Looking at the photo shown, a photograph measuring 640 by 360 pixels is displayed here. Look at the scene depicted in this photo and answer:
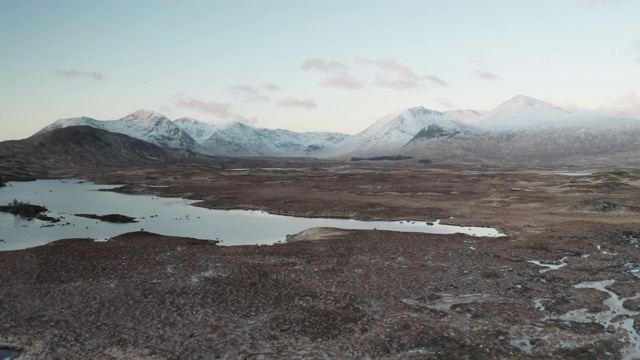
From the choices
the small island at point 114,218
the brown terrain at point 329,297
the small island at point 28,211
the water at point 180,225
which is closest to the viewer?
the brown terrain at point 329,297

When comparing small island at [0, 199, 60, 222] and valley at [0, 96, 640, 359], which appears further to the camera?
small island at [0, 199, 60, 222]

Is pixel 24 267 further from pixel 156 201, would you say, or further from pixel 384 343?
pixel 156 201

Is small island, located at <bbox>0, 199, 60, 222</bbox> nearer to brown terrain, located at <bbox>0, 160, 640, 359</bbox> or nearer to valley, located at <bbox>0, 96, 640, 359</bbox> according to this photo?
valley, located at <bbox>0, 96, 640, 359</bbox>

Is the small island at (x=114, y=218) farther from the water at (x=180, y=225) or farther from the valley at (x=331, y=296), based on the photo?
the valley at (x=331, y=296)

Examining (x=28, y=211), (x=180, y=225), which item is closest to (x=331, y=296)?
(x=180, y=225)

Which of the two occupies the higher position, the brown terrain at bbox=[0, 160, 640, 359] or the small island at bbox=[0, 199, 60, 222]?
A: the small island at bbox=[0, 199, 60, 222]

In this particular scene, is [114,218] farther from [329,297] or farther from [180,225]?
[329,297]

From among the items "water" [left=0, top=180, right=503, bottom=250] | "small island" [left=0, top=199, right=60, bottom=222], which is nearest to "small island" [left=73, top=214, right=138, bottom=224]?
"water" [left=0, top=180, right=503, bottom=250]

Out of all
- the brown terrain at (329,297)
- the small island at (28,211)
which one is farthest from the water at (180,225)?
the brown terrain at (329,297)
